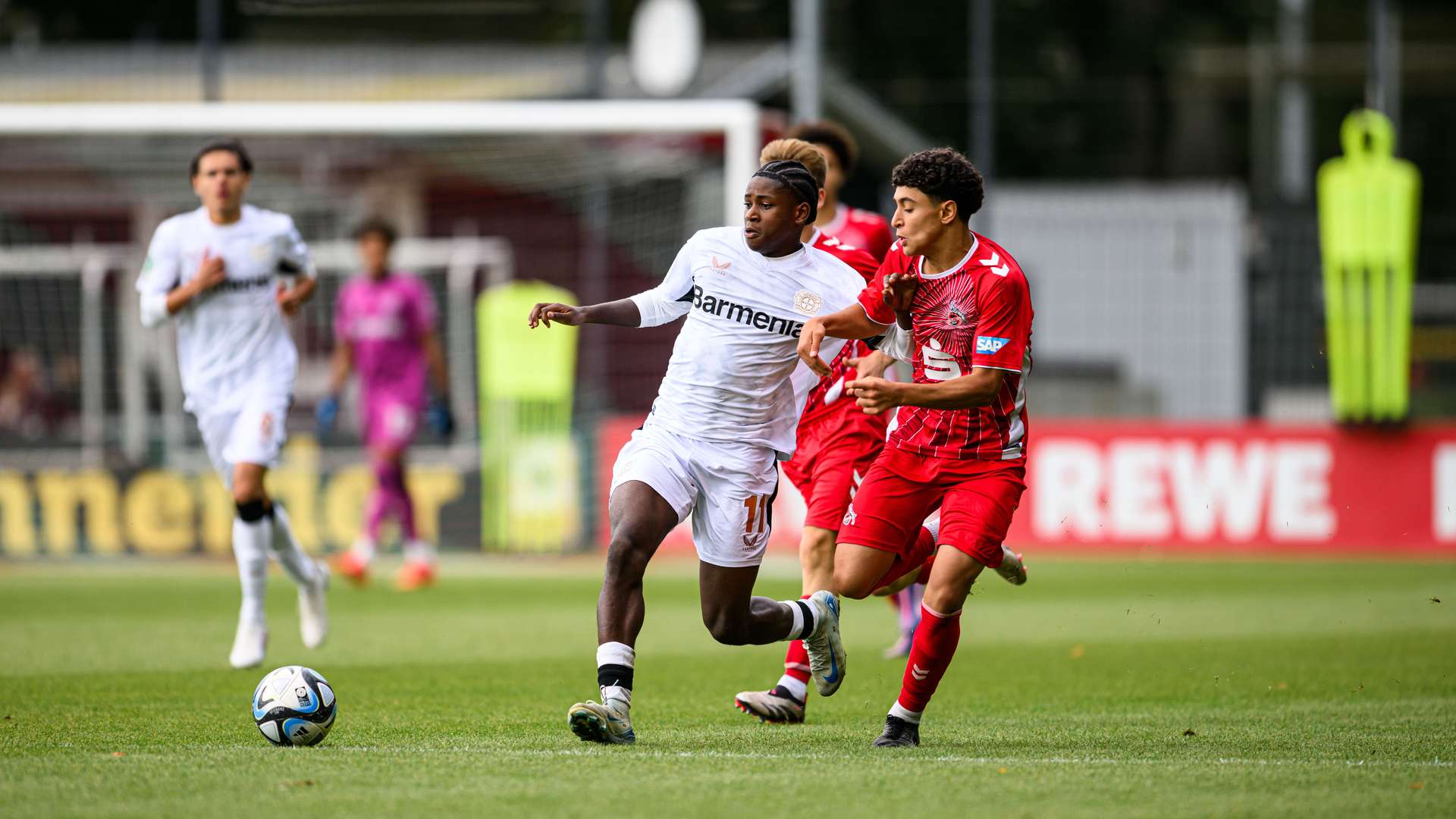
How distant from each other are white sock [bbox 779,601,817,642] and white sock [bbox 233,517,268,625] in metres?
3.12

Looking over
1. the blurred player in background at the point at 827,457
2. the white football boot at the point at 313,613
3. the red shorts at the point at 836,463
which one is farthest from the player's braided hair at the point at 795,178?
the white football boot at the point at 313,613

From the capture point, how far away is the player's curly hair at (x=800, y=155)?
272 inches

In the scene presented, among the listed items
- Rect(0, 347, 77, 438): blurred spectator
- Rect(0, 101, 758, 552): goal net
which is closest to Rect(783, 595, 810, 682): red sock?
Rect(0, 101, 758, 552): goal net

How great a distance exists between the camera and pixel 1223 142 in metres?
36.2

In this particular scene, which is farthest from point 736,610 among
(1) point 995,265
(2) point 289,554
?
(2) point 289,554

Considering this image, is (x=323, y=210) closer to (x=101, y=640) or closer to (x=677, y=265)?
(x=101, y=640)

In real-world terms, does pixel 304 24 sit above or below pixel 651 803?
above

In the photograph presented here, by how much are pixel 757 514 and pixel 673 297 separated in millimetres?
822

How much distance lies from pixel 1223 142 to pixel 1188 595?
24.5m

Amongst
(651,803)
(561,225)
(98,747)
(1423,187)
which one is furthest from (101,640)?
(1423,187)

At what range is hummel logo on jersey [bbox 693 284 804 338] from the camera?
253 inches

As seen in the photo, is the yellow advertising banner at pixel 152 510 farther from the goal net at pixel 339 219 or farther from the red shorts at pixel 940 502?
the red shorts at pixel 940 502

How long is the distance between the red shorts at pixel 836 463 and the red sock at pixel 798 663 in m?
0.49

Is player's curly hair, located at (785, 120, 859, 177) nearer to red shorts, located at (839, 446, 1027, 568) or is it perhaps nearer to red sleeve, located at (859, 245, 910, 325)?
red sleeve, located at (859, 245, 910, 325)
